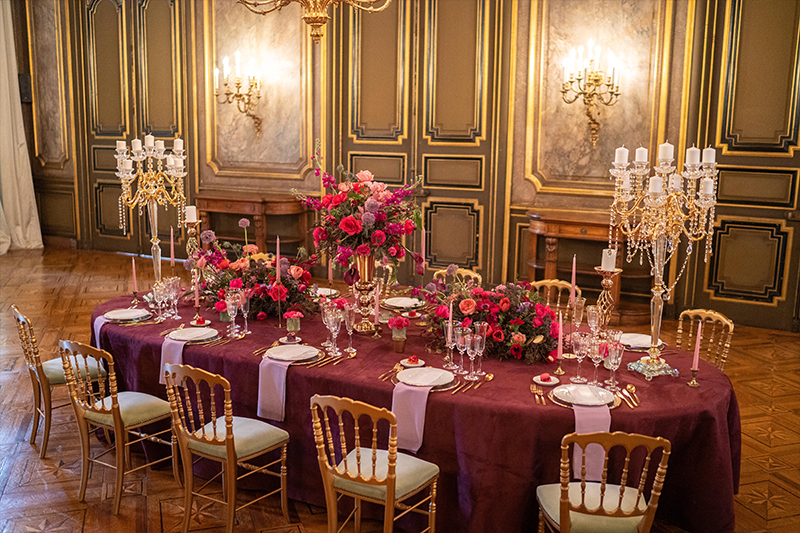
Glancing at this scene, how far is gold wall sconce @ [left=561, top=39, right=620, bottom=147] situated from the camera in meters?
5.69

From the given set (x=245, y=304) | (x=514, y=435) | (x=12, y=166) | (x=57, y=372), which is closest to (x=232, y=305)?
(x=245, y=304)

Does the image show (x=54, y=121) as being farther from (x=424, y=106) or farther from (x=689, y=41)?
(x=689, y=41)

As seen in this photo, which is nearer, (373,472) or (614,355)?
(373,472)

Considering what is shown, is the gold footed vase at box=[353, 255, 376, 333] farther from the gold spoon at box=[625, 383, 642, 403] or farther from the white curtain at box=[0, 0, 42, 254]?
the white curtain at box=[0, 0, 42, 254]

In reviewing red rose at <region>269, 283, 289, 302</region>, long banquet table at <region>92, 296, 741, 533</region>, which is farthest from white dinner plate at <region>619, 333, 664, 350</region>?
red rose at <region>269, 283, 289, 302</region>

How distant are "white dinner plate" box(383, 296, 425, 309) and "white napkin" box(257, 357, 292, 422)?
3.14ft

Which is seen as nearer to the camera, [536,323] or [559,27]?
[536,323]

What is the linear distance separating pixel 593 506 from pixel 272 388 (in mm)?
1272

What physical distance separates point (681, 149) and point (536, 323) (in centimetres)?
340

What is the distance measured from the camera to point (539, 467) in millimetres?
2379

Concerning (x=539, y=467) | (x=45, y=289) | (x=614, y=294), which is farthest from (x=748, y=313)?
(x=45, y=289)

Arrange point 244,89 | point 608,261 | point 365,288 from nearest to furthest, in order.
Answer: point 608,261 → point 365,288 → point 244,89

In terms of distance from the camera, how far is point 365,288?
3.21 metres

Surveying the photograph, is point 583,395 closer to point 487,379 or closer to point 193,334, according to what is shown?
point 487,379
